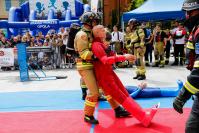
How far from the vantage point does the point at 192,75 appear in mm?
3311

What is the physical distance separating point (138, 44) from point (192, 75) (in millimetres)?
7911

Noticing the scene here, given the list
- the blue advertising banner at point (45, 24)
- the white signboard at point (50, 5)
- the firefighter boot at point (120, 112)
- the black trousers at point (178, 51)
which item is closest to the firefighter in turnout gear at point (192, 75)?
the firefighter boot at point (120, 112)

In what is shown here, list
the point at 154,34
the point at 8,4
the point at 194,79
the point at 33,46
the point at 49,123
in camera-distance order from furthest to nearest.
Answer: the point at 8,4 < the point at 33,46 < the point at 154,34 < the point at 49,123 < the point at 194,79

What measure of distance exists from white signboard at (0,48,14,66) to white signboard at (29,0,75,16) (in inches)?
513

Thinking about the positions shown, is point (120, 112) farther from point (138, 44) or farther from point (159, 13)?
point (159, 13)

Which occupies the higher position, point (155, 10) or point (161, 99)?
point (155, 10)

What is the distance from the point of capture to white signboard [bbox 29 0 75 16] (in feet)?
91.2

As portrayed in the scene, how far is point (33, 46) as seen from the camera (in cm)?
1623

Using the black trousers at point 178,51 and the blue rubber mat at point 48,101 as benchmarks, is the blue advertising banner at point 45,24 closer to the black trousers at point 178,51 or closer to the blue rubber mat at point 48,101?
the black trousers at point 178,51

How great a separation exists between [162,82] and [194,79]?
742cm

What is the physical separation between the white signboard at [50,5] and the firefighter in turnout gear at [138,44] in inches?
659

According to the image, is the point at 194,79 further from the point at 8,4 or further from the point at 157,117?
the point at 8,4

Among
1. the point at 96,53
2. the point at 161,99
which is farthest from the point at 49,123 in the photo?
the point at 161,99

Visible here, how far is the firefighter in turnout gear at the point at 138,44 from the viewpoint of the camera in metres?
11.1
